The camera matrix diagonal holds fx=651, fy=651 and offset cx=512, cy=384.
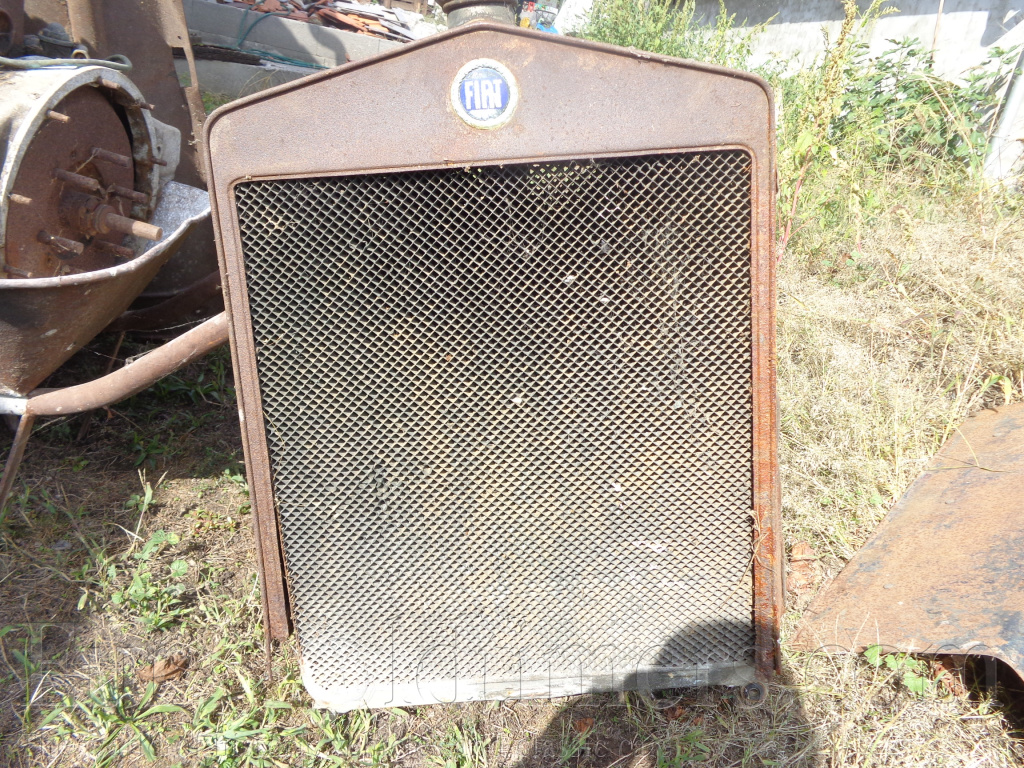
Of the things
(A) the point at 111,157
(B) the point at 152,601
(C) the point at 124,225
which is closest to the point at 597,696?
(B) the point at 152,601

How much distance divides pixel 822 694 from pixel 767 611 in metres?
0.33

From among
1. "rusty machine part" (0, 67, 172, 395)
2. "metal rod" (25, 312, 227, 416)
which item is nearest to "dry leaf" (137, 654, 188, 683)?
"metal rod" (25, 312, 227, 416)

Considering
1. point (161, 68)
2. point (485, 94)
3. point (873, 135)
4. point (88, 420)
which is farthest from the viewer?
point (873, 135)

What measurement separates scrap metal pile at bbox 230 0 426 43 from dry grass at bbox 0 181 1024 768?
20.3 ft

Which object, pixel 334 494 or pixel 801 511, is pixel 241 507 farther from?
pixel 801 511

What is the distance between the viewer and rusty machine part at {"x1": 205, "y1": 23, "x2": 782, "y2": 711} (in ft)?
3.98

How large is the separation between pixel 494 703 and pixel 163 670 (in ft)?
2.90

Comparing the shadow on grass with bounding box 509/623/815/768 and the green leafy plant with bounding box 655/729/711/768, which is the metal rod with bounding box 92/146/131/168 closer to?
the shadow on grass with bounding box 509/623/815/768

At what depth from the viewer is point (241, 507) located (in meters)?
2.25

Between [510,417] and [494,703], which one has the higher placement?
[510,417]

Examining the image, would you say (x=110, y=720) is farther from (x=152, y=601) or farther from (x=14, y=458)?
(x=14, y=458)

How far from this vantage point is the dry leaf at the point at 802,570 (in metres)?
1.92

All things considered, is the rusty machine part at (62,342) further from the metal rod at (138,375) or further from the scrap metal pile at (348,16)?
the scrap metal pile at (348,16)

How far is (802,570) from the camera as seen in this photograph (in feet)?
6.47
